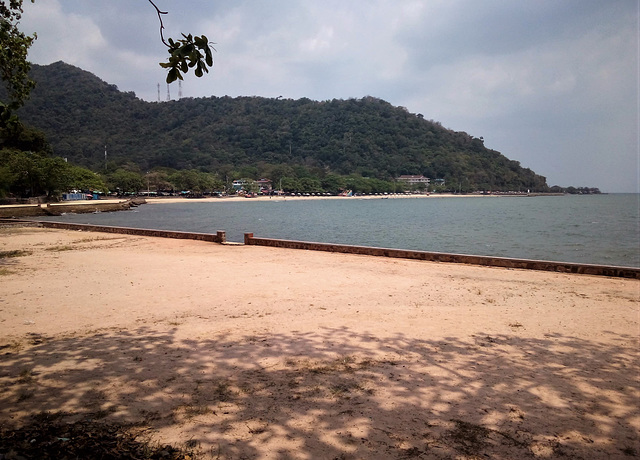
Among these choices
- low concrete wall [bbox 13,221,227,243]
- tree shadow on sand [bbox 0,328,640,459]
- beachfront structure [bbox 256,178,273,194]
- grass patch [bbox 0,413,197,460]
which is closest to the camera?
grass patch [bbox 0,413,197,460]

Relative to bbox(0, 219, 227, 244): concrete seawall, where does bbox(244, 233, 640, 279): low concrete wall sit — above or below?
above

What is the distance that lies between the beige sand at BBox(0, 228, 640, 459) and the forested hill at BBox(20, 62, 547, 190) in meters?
139

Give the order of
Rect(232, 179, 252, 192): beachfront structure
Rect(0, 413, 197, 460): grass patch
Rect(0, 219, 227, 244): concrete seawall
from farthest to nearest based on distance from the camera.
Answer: Rect(232, 179, 252, 192): beachfront structure
Rect(0, 219, 227, 244): concrete seawall
Rect(0, 413, 197, 460): grass patch

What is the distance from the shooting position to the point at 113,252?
44.6 feet

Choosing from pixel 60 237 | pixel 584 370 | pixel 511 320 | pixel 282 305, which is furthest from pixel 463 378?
pixel 60 237

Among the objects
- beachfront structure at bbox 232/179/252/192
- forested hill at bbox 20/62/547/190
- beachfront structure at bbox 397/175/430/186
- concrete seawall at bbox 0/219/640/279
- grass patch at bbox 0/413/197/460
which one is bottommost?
grass patch at bbox 0/413/197/460

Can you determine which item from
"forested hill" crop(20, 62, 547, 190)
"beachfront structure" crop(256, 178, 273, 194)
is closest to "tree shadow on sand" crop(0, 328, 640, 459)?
"beachfront structure" crop(256, 178, 273, 194)

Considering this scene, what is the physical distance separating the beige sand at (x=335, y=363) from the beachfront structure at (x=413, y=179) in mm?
167016

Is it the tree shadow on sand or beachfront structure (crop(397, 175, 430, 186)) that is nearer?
the tree shadow on sand

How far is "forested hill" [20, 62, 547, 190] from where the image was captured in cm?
14300

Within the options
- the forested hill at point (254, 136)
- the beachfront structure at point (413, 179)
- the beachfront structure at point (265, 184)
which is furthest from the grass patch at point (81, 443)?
the beachfront structure at point (413, 179)

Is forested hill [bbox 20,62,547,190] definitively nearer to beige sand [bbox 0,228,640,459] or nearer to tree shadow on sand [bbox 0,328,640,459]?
beige sand [bbox 0,228,640,459]

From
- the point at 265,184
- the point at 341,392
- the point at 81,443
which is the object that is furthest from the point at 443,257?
the point at 265,184

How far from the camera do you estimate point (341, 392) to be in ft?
12.2
